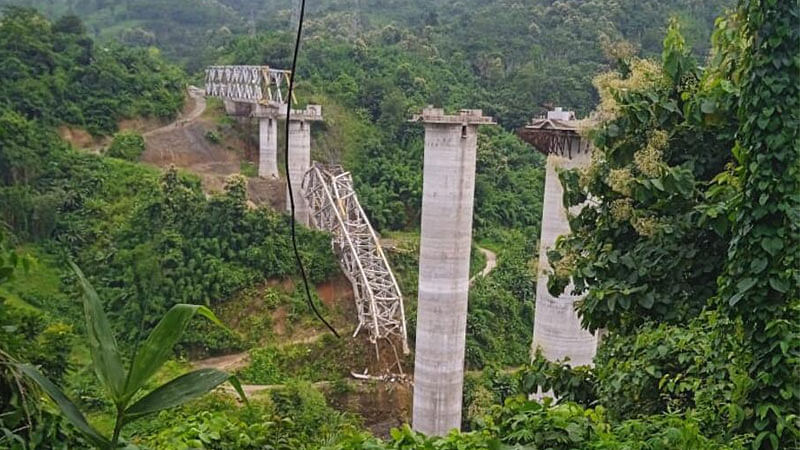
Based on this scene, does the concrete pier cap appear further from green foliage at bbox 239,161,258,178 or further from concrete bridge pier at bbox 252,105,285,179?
green foliage at bbox 239,161,258,178

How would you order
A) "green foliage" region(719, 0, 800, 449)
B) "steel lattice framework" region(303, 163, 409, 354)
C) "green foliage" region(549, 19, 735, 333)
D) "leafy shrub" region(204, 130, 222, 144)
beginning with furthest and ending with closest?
1. "leafy shrub" region(204, 130, 222, 144)
2. "steel lattice framework" region(303, 163, 409, 354)
3. "green foliage" region(549, 19, 735, 333)
4. "green foliage" region(719, 0, 800, 449)

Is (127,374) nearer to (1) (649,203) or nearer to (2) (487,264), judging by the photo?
(1) (649,203)

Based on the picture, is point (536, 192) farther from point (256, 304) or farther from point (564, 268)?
point (564, 268)

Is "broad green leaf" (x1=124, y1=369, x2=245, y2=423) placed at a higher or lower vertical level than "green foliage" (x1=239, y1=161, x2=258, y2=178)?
higher

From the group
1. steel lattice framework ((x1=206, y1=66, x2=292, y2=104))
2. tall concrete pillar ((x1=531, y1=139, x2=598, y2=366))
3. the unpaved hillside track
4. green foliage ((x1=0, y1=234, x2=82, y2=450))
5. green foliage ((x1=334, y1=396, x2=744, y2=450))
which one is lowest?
the unpaved hillside track

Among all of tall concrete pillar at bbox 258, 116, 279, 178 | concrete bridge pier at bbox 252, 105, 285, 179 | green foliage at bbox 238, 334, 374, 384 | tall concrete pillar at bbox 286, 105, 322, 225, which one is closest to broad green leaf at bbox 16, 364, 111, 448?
green foliage at bbox 238, 334, 374, 384

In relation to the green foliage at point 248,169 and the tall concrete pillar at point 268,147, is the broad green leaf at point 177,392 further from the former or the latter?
the green foliage at point 248,169

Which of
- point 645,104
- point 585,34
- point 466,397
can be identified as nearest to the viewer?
point 645,104

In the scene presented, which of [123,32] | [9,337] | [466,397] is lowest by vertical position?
[466,397]

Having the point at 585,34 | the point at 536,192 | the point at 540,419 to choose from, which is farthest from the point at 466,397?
the point at 585,34
